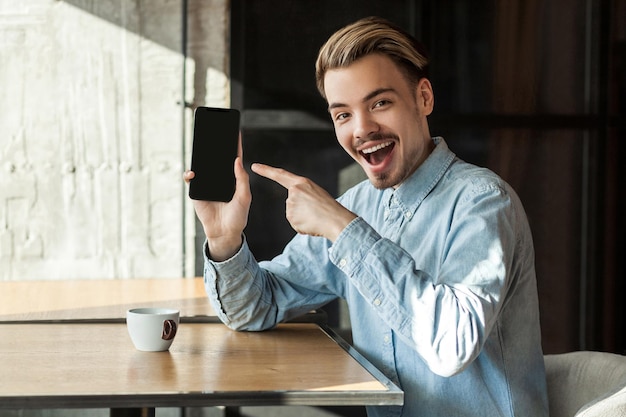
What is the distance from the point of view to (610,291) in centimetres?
409

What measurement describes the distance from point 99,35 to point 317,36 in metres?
0.96

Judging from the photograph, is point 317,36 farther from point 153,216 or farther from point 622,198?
point 622,198

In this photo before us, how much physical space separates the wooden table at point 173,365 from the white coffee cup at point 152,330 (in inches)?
0.8

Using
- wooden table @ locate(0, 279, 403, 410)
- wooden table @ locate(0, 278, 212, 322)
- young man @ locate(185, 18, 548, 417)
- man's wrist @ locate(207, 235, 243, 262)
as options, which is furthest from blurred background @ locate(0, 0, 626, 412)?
man's wrist @ locate(207, 235, 243, 262)

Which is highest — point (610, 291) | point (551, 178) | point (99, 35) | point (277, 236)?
point (99, 35)

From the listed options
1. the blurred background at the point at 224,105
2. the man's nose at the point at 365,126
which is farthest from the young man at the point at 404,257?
the blurred background at the point at 224,105

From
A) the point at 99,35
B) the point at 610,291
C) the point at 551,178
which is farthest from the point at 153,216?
the point at 610,291

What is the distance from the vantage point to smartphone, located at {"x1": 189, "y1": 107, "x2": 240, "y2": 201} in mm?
1828

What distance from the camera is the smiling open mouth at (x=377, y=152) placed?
1.82 metres

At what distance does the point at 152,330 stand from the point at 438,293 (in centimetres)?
53

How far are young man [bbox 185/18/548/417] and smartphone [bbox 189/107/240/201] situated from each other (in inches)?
1.1

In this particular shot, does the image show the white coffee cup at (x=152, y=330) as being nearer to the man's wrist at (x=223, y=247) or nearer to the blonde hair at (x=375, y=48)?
the man's wrist at (x=223, y=247)

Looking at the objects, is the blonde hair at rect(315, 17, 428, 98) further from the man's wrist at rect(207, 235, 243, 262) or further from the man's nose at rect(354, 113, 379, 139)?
the man's wrist at rect(207, 235, 243, 262)

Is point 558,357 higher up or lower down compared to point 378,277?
lower down
